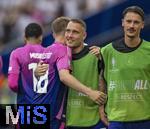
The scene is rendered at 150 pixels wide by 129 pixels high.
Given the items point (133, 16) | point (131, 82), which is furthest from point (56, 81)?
point (133, 16)

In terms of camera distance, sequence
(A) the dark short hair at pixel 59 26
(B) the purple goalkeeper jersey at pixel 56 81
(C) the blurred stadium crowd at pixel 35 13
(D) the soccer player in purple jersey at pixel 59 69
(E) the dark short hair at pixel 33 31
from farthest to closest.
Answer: (C) the blurred stadium crowd at pixel 35 13, (E) the dark short hair at pixel 33 31, (A) the dark short hair at pixel 59 26, (B) the purple goalkeeper jersey at pixel 56 81, (D) the soccer player in purple jersey at pixel 59 69

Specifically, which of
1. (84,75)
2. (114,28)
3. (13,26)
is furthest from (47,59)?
(13,26)

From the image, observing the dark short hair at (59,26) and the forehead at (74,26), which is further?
the dark short hair at (59,26)

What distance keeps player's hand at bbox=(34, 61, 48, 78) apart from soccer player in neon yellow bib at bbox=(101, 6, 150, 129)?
94 centimetres

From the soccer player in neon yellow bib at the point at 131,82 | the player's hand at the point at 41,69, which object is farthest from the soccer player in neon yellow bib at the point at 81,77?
the soccer player in neon yellow bib at the point at 131,82

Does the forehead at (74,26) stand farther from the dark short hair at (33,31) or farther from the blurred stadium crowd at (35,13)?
the blurred stadium crowd at (35,13)

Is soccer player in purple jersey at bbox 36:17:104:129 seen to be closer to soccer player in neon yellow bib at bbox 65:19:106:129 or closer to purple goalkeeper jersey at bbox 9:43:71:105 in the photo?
purple goalkeeper jersey at bbox 9:43:71:105

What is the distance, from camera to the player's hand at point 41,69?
13094 mm

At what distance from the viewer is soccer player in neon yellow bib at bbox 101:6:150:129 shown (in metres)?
12.5

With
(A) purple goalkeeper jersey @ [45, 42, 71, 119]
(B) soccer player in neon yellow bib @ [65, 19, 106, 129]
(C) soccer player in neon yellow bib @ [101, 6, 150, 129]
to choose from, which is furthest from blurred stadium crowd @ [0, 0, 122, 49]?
(C) soccer player in neon yellow bib @ [101, 6, 150, 129]

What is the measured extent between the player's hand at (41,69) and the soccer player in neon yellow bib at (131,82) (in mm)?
938

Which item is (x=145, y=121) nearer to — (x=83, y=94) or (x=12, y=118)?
(x=83, y=94)

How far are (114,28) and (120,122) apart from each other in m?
7.33

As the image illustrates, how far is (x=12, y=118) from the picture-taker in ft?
44.6
